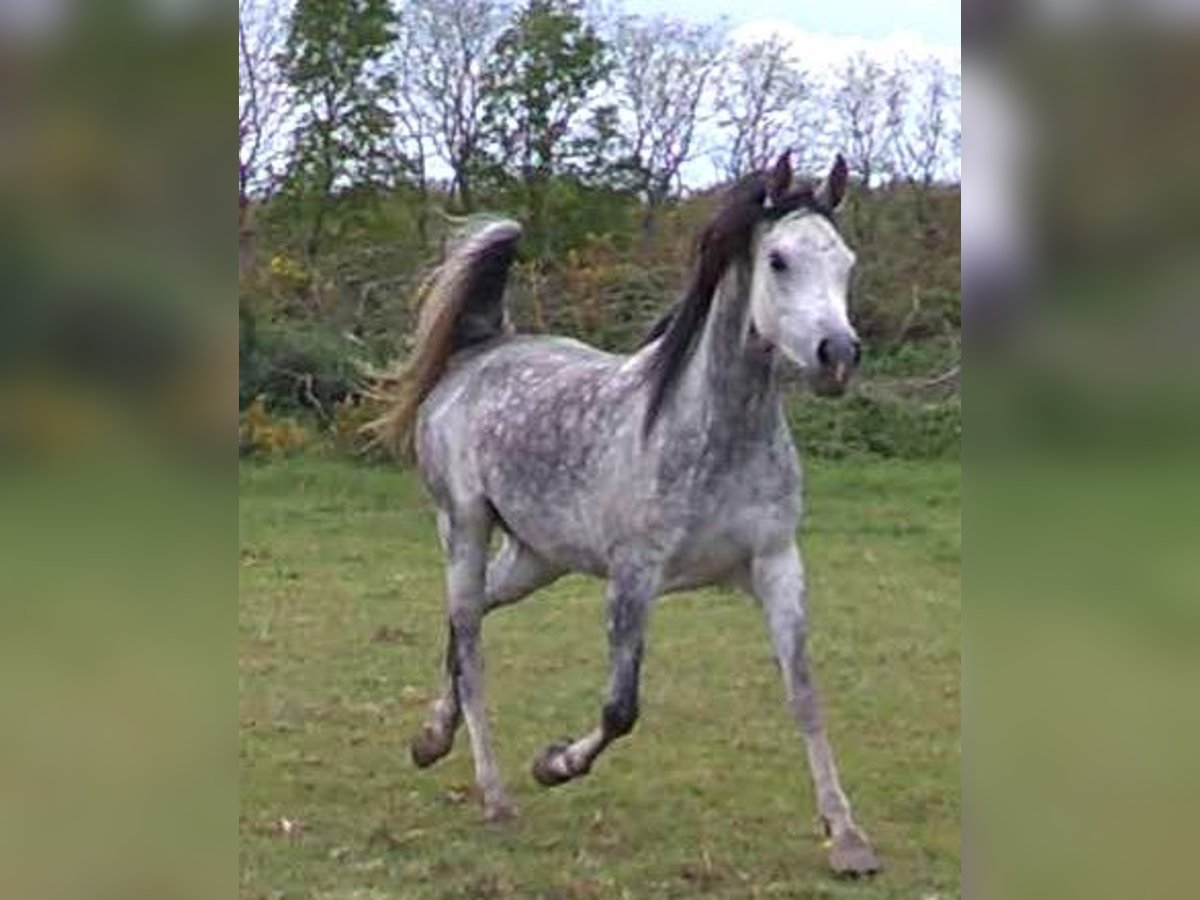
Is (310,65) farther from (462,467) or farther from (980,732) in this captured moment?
(980,732)

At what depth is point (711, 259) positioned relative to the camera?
3475 millimetres

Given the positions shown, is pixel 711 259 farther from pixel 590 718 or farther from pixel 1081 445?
pixel 1081 445

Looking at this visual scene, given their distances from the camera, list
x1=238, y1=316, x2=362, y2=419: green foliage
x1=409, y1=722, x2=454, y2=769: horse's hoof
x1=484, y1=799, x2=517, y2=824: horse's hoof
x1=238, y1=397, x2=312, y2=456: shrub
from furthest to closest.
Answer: x1=238, y1=316, x2=362, y2=419: green foliage → x1=238, y1=397, x2=312, y2=456: shrub → x1=409, y1=722, x2=454, y2=769: horse's hoof → x1=484, y1=799, x2=517, y2=824: horse's hoof

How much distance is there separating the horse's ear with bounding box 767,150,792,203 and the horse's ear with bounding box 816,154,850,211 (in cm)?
6

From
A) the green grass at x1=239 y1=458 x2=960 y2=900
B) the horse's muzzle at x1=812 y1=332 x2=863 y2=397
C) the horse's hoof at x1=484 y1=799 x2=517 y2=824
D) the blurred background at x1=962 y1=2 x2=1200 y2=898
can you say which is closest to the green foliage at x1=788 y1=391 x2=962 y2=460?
the green grass at x1=239 y1=458 x2=960 y2=900

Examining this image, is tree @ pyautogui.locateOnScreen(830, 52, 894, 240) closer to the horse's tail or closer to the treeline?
the treeline

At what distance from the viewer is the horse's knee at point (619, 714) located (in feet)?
11.7

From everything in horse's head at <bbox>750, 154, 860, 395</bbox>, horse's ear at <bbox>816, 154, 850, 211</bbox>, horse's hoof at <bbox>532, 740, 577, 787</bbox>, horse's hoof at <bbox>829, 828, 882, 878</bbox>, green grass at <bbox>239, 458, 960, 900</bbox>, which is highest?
horse's ear at <bbox>816, 154, 850, 211</bbox>

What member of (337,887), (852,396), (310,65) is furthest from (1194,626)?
(310,65)

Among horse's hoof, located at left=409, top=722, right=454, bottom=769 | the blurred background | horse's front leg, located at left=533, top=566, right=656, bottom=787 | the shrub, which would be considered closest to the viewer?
the blurred background

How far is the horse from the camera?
127 inches

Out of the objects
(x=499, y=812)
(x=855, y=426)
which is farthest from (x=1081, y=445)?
(x=855, y=426)

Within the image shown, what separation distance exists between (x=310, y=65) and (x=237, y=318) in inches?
345

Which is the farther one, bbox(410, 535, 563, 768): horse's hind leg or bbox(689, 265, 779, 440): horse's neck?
bbox(410, 535, 563, 768): horse's hind leg
